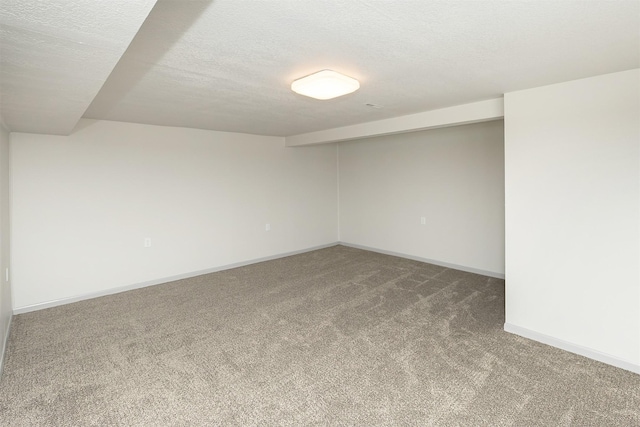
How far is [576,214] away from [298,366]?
2560 mm

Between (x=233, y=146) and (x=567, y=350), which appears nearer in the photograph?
(x=567, y=350)

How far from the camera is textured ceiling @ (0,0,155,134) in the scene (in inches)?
41.7

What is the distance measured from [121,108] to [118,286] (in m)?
2.30

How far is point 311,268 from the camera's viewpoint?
5250mm

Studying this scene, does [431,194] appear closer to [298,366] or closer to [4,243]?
[298,366]

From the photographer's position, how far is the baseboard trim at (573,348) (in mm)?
2459

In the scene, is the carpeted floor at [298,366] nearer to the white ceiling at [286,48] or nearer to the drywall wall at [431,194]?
the drywall wall at [431,194]

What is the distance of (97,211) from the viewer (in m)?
4.06

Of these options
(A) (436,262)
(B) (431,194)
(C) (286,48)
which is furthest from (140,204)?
(A) (436,262)

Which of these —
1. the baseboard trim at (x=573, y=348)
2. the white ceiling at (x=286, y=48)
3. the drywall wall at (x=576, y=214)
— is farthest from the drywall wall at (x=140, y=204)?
the baseboard trim at (x=573, y=348)

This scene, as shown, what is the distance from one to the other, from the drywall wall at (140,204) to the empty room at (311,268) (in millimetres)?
26

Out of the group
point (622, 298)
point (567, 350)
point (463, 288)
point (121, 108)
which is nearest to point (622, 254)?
point (622, 298)

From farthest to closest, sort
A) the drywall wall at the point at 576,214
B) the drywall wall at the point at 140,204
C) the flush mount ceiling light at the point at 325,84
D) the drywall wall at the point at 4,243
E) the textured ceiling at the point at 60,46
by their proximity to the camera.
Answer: the drywall wall at the point at 140,204 → the drywall wall at the point at 4,243 → the drywall wall at the point at 576,214 → the flush mount ceiling light at the point at 325,84 → the textured ceiling at the point at 60,46

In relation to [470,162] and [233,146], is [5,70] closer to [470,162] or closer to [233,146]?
[233,146]
